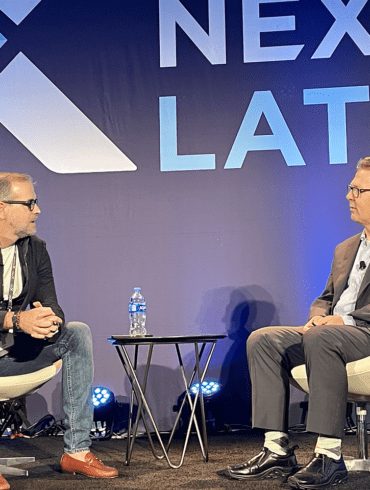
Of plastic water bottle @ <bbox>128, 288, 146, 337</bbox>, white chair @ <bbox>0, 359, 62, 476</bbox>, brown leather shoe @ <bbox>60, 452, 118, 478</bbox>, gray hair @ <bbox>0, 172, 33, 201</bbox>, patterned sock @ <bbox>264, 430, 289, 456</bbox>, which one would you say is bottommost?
brown leather shoe @ <bbox>60, 452, 118, 478</bbox>

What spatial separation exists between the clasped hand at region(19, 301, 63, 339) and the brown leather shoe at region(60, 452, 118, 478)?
55 cm

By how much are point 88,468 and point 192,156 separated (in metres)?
2.11

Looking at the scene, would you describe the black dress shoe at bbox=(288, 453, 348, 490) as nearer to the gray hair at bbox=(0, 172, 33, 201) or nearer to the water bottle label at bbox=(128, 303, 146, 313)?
the gray hair at bbox=(0, 172, 33, 201)

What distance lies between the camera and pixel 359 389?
8.32ft

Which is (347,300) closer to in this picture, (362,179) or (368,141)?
(362,179)

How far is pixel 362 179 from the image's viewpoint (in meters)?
2.87

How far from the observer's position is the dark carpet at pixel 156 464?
8.41ft

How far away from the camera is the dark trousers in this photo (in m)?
2.40

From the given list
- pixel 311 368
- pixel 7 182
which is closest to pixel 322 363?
pixel 311 368

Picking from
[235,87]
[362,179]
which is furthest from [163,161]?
[362,179]

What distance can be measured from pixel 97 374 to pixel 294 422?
122 centimetres

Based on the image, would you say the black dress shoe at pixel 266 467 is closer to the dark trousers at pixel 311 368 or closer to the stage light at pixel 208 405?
the dark trousers at pixel 311 368

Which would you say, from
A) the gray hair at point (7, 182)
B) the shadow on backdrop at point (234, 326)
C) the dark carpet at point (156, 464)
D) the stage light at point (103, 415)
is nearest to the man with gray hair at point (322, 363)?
the dark carpet at point (156, 464)

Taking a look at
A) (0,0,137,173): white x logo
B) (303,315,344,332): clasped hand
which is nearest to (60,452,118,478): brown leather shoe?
(303,315,344,332): clasped hand
